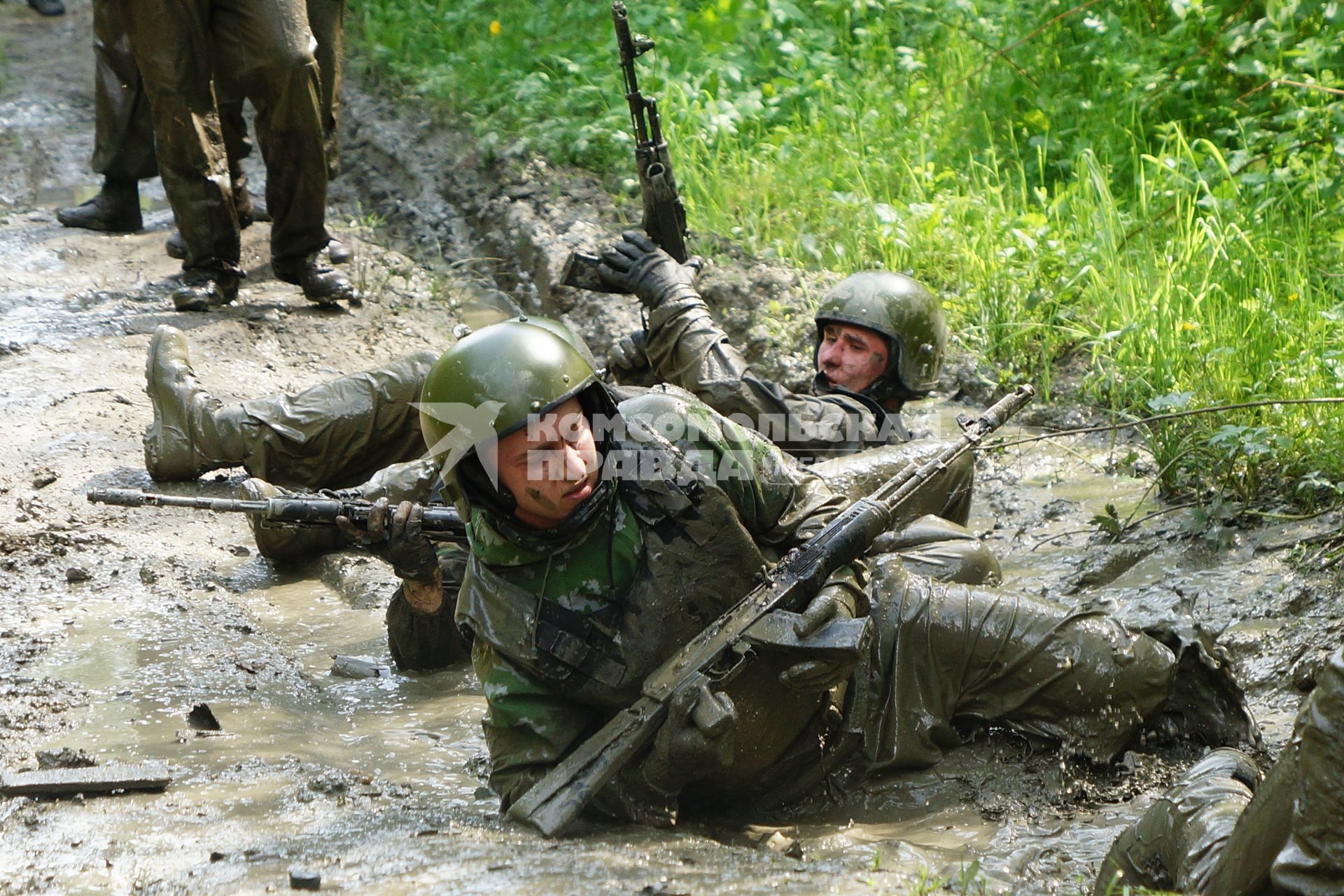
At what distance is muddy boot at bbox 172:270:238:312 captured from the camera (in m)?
7.52

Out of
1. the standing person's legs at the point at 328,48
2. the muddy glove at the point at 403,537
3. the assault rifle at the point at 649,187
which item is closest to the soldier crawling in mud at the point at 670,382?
the assault rifle at the point at 649,187

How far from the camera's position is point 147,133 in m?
8.46

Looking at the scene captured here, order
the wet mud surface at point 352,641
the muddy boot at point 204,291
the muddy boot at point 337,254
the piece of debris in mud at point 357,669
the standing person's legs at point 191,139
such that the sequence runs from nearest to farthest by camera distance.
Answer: the wet mud surface at point 352,641, the piece of debris in mud at point 357,669, the standing person's legs at point 191,139, the muddy boot at point 204,291, the muddy boot at point 337,254

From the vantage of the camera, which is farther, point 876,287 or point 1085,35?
point 1085,35

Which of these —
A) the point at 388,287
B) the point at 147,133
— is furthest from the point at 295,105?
the point at 147,133

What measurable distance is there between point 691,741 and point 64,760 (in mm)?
1732

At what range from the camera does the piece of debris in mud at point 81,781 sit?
3551 mm

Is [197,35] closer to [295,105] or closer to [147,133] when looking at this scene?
[295,105]

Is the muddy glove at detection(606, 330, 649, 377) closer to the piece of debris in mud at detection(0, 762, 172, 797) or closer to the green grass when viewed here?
the green grass

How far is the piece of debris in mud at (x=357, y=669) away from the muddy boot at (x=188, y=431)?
1379mm

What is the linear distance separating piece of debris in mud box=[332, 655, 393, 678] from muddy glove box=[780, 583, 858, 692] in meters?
1.91

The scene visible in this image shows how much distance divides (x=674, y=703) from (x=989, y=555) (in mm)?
1772

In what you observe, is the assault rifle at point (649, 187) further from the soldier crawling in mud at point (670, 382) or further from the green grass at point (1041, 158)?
the green grass at point (1041, 158)

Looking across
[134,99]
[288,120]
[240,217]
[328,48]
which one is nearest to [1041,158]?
[288,120]
